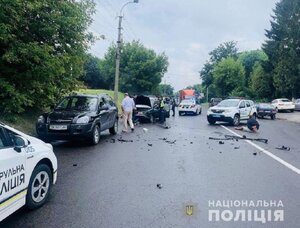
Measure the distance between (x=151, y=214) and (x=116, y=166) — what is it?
360cm

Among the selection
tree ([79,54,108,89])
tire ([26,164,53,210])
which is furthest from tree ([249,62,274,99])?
tire ([26,164,53,210])

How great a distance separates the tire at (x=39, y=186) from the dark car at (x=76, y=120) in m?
5.56

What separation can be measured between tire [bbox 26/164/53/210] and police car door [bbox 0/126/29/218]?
230 millimetres

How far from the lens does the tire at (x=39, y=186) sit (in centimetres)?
507

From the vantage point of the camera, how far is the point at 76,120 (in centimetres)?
1132

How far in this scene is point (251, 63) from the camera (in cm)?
9369

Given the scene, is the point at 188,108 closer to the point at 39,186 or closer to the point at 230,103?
the point at 230,103

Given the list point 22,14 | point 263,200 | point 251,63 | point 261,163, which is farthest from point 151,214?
point 251,63

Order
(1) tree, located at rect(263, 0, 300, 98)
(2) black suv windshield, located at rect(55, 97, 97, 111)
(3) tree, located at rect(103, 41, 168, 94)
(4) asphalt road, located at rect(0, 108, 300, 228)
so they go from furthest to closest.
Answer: (3) tree, located at rect(103, 41, 168, 94)
(1) tree, located at rect(263, 0, 300, 98)
(2) black suv windshield, located at rect(55, 97, 97, 111)
(4) asphalt road, located at rect(0, 108, 300, 228)

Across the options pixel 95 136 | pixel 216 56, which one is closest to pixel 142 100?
pixel 95 136

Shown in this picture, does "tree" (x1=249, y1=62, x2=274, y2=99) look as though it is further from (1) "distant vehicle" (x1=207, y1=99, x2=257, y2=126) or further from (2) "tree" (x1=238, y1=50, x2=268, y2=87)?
(1) "distant vehicle" (x1=207, y1=99, x2=257, y2=126)

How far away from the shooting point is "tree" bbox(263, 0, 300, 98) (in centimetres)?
5031

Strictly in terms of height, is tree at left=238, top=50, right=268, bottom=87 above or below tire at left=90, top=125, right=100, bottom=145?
above

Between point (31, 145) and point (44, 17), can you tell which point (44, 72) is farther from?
point (31, 145)
